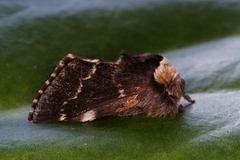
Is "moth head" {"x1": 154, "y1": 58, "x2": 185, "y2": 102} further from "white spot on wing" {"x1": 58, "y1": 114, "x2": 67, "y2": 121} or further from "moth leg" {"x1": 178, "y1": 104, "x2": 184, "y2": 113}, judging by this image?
"white spot on wing" {"x1": 58, "y1": 114, "x2": 67, "y2": 121}

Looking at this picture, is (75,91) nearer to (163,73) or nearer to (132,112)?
(132,112)

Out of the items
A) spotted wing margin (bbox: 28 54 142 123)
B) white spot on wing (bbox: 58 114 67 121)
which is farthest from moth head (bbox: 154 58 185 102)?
white spot on wing (bbox: 58 114 67 121)

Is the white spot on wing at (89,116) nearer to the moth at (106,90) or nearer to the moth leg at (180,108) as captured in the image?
the moth at (106,90)

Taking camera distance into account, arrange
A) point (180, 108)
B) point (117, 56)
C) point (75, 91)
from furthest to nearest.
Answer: point (117, 56), point (180, 108), point (75, 91)

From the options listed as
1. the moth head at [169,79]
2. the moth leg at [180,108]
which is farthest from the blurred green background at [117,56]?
the moth head at [169,79]

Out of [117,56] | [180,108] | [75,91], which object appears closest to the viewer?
[75,91]

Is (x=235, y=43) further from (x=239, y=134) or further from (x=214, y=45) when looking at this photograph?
(x=239, y=134)

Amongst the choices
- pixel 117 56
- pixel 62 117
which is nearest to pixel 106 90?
pixel 62 117

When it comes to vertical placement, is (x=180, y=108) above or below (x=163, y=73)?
below
